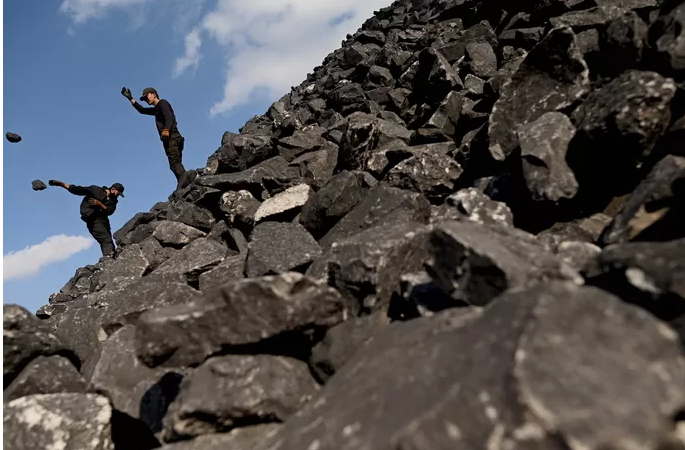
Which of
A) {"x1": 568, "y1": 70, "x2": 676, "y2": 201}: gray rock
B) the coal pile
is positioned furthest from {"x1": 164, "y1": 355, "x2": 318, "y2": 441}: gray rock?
{"x1": 568, "y1": 70, "x2": 676, "y2": 201}: gray rock

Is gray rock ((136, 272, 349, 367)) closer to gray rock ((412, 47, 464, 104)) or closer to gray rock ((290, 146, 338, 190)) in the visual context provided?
gray rock ((290, 146, 338, 190))

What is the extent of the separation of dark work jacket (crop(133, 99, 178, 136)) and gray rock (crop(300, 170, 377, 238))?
7974 millimetres

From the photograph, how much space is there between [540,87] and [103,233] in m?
11.7

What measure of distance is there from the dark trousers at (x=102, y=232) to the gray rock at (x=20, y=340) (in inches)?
347

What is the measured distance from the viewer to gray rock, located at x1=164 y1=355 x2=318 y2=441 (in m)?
3.15

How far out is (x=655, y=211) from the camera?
354cm

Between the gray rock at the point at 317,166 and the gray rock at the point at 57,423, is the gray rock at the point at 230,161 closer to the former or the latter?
the gray rock at the point at 317,166

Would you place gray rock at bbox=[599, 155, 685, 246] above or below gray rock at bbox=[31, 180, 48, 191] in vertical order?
below

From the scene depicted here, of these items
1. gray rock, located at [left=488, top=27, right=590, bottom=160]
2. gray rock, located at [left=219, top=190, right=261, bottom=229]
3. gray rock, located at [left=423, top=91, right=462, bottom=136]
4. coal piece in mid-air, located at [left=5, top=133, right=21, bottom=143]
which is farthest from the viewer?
coal piece in mid-air, located at [left=5, top=133, right=21, bottom=143]

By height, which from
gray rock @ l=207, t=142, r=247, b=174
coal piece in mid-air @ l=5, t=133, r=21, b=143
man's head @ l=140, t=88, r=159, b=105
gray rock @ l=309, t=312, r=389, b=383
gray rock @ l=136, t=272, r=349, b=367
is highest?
man's head @ l=140, t=88, r=159, b=105

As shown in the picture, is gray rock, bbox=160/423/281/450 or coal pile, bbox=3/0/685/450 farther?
gray rock, bbox=160/423/281/450

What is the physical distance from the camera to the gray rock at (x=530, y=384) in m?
1.74

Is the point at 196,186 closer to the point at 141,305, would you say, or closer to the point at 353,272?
the point at 141,305

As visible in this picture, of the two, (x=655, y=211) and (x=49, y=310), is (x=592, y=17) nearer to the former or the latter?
(x=655, y=211)
